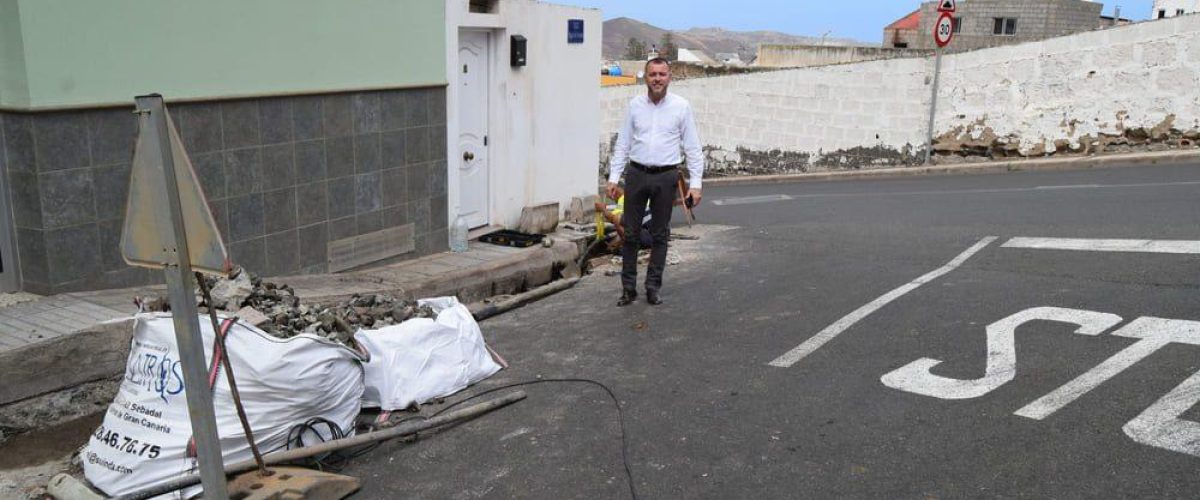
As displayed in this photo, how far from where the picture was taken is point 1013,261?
894cm

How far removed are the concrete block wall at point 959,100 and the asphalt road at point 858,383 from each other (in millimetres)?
10039

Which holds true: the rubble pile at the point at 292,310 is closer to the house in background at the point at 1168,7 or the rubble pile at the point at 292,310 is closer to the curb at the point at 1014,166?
the curb at the point at 1014,166

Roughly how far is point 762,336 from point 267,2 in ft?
16.0

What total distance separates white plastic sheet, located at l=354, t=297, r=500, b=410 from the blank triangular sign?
215 cm

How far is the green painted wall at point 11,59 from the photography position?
6.34 m

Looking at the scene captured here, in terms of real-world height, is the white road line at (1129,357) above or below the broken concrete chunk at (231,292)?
below

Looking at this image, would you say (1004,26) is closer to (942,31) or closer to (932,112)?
(932,112)

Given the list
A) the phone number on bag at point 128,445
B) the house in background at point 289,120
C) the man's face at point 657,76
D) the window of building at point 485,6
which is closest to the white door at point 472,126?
the house in background at point 289,120

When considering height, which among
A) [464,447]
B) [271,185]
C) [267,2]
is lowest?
[464,447]

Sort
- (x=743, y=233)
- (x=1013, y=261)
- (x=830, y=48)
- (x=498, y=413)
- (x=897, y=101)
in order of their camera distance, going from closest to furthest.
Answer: (x=498, y=413) → (x=1013, y=261) → (x=743, y=233) → (x=897, y=101) → (x=830, y=48)

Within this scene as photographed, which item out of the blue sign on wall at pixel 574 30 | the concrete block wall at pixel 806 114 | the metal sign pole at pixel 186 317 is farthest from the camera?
the concrete block wall at pixel 806 114

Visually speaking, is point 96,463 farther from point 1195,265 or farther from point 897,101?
point 897,101

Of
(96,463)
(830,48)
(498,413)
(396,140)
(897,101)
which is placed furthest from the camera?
(830,48)

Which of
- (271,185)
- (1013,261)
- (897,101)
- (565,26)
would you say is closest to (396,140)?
(271,185)
